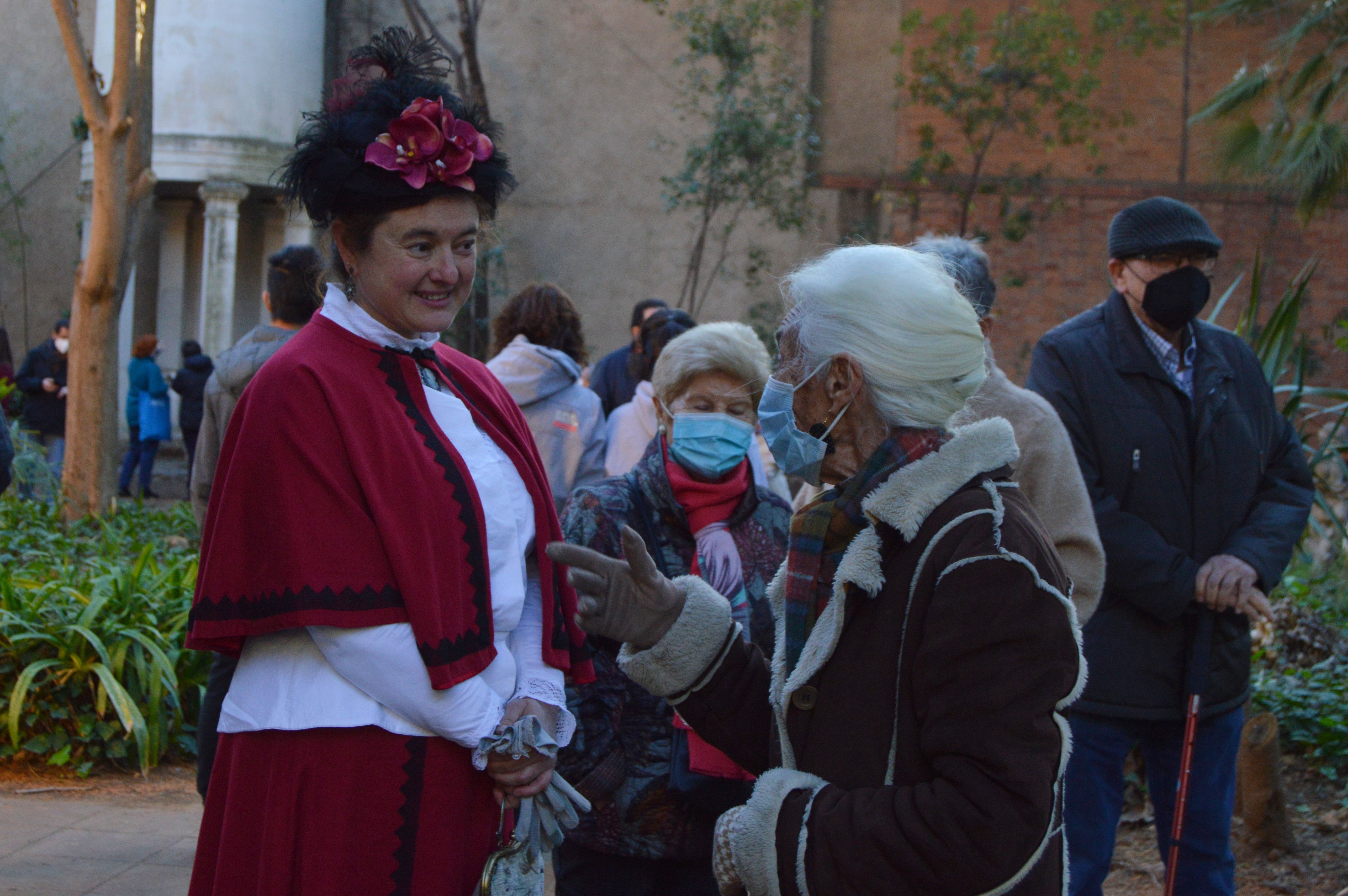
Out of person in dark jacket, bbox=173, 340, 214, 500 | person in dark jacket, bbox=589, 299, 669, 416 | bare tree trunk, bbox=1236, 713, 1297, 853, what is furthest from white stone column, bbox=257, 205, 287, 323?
bare tree trunk, bbox=1236, 713, 1297, 853

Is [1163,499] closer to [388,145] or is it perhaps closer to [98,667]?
[388,145]

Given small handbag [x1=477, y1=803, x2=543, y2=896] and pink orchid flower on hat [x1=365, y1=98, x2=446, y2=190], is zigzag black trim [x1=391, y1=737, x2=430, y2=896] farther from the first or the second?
pink orchid flower on hat [x1=365, y1=98, x2=446, y2=190]

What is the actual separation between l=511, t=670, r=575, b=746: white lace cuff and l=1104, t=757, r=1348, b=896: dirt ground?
8.85 feet

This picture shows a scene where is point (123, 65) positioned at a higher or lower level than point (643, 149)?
lower

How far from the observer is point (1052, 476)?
321 centimetres

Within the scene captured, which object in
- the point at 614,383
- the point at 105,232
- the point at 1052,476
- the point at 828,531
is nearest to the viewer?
the point at 828,531

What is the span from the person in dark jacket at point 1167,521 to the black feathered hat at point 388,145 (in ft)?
6.40

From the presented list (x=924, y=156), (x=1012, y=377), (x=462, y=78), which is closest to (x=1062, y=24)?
(x=924, y=156)

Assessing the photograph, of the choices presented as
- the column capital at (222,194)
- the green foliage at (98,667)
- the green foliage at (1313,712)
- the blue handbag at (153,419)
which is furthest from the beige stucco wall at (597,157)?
the green foliage at (1313,712)

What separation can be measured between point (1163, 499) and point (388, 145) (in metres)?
2.32

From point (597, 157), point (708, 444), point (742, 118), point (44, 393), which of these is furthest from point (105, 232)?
point (597, 157)

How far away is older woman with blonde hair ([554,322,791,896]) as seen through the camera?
272 cm

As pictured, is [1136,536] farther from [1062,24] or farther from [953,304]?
[1062,24]

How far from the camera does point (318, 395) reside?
6.79 feet
